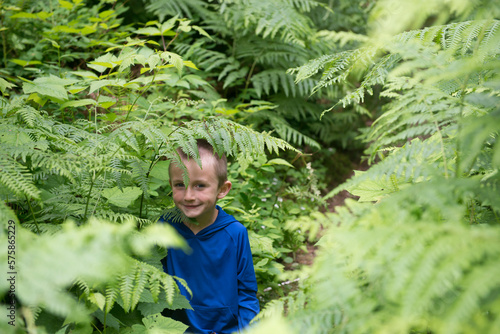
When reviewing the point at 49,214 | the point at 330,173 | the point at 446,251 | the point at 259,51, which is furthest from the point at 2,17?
the point at 446,251

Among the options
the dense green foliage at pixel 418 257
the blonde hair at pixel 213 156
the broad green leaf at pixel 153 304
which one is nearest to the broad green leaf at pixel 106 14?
the blonde hair at pixel 213 156

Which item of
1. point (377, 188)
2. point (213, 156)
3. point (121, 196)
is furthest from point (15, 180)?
point (377, 188)

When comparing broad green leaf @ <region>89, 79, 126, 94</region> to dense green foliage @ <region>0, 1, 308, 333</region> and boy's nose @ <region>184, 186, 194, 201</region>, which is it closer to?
dense green foliage @ <region>0, 1, 308, 333</region>

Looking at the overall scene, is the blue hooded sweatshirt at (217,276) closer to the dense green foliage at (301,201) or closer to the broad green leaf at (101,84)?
the dense green foliage at (301,201)

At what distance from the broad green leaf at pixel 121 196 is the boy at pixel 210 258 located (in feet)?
0.83

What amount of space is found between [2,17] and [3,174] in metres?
3.84

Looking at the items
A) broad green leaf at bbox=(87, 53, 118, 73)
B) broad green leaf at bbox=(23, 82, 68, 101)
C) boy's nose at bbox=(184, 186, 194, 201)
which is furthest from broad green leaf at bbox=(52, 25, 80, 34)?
boy's nose at bbox=(184, 186, 194, 201)

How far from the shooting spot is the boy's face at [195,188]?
2.13m

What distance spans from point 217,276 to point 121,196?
79 cm

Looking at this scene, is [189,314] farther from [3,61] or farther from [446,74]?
[3,61]

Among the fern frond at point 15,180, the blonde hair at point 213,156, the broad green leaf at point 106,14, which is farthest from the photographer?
the broad green leaf at point 106,14

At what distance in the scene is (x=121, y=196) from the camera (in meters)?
1.98

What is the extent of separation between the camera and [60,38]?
3992 millimetres

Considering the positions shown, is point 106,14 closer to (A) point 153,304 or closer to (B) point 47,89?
(B) point 47,89
